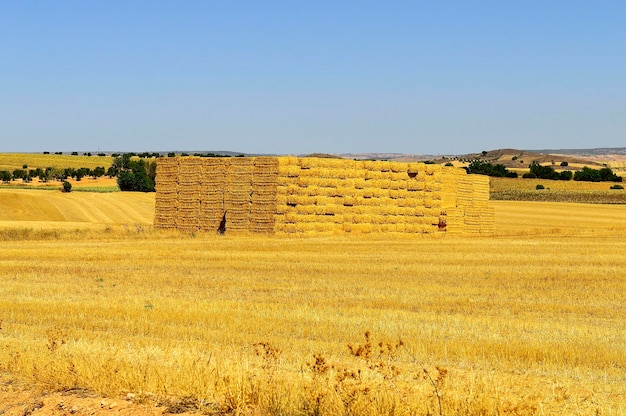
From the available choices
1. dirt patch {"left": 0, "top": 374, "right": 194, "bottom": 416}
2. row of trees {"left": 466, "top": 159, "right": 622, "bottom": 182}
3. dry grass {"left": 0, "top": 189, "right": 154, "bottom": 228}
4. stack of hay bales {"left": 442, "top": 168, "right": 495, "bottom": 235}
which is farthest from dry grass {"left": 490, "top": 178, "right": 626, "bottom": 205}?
dirt patch {"left": 0, "top": 374, "right": 194, "bottom": 416}

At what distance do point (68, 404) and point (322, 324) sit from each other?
569 cm

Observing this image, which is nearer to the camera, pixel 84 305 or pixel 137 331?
pixel 137 331

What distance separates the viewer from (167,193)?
33.8 metres

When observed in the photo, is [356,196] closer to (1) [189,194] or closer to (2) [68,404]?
(1) [189,194]

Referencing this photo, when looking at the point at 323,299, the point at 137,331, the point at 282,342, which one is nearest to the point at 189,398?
the point at 282,342

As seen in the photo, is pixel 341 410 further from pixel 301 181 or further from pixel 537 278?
pixel 301 181

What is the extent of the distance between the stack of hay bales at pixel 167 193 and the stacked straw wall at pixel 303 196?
4 cm

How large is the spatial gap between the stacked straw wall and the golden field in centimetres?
162

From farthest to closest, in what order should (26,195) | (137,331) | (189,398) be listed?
(26,195) < (137,331) < (189,398)

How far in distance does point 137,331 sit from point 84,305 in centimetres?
254

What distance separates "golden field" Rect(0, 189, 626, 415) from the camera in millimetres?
7605

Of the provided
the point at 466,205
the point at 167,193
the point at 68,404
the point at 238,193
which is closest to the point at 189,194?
the point at 167,193

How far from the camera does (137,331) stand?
40.7 ft

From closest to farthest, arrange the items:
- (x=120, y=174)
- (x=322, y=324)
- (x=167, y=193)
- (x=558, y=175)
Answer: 1. (x=322, y=324)
2. (x=167, y=193)
3. (x=120, y=174)
4. (x=558, y=175)
